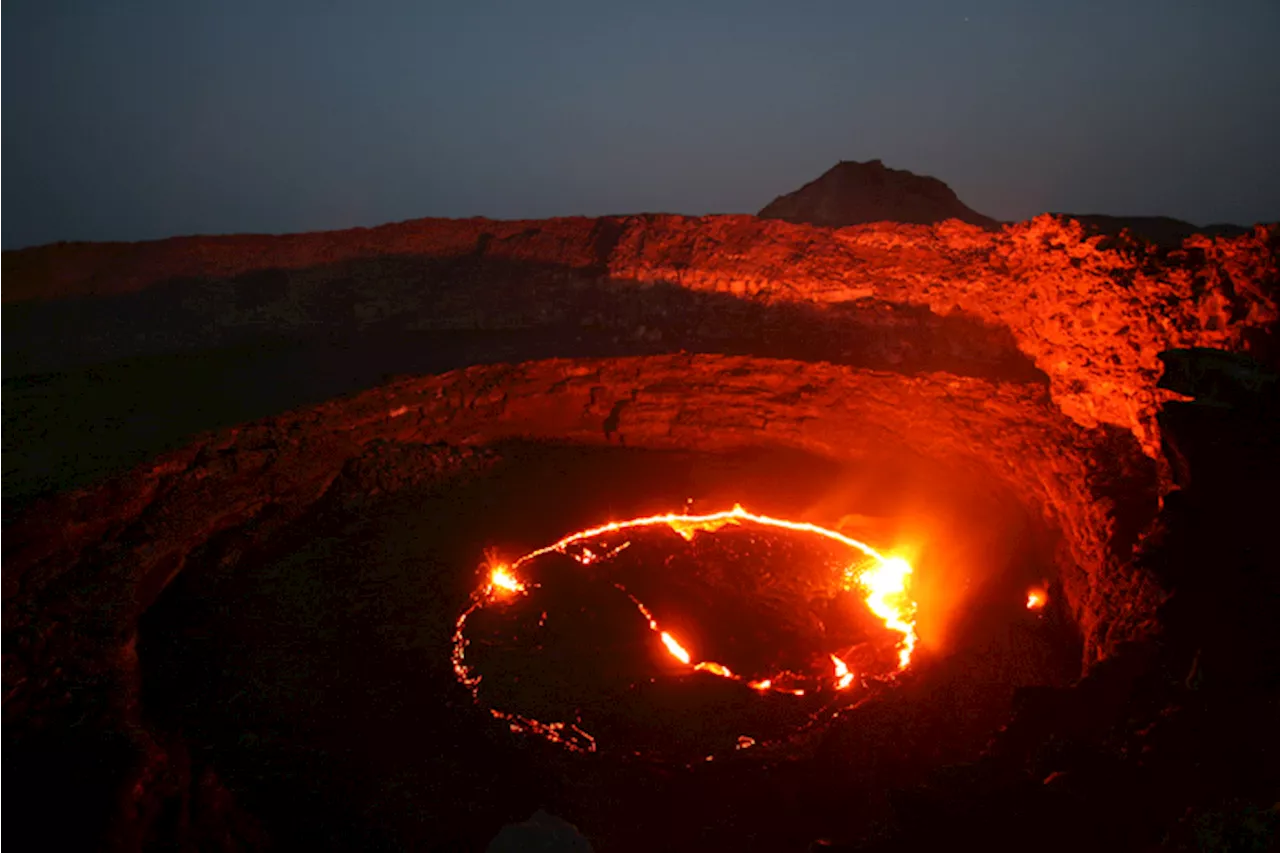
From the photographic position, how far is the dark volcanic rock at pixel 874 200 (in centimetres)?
1655

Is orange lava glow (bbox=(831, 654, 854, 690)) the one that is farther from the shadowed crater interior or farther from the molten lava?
the molten lava

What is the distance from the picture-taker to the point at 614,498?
9.36m

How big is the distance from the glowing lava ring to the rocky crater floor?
29 centimetres

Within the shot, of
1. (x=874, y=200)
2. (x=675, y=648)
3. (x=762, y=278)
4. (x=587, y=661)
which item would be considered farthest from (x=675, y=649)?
(x=874, y=200)

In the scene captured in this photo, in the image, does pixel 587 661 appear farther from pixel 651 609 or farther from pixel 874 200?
pixel 874 200

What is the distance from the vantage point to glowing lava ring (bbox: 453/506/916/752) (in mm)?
6145

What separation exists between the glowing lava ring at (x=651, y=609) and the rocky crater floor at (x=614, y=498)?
0.94 feet

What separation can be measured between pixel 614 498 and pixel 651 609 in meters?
2.37

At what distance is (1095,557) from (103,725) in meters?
7.94

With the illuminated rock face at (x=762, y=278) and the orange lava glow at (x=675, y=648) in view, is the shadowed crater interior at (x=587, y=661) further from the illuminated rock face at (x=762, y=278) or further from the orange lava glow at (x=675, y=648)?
the illuminated rock face at (x=762, y=278)

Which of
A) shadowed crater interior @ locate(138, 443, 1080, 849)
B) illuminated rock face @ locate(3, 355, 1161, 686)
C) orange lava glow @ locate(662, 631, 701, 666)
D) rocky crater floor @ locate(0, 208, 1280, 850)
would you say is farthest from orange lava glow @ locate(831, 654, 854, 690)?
illuminated rock face @ locate(3, 355, 1161, 686)

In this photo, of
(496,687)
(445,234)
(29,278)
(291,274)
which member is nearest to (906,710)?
(496,687)

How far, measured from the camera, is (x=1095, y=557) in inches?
247

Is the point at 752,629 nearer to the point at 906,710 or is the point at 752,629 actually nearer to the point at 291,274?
the point at 906,710
